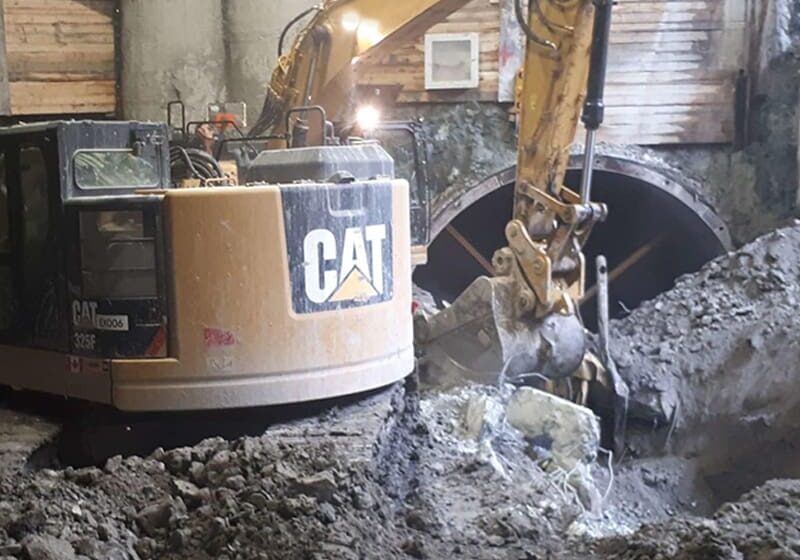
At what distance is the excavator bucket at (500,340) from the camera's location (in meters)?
6.55

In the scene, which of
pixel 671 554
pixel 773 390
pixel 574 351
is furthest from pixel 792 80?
pixel 671 554

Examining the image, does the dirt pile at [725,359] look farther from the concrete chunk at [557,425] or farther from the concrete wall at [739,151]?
the concrete wall at [739,151]

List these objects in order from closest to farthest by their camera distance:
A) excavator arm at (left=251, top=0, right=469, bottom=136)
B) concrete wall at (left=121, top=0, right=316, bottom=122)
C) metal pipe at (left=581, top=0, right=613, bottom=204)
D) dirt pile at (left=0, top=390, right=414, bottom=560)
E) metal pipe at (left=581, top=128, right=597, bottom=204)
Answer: dirt pile at (left=0, top=390, right=414, bottom=560) → metal pipe at (left=581, top=0, right=613, bottom=204) → metal pipe at (left=581, top=128, right=597, bottom=204) → excavator arm at (left=251, top=0, right=469, bottom=136) → concrete wall at (left=121, top=0, right=316, bottom=122)

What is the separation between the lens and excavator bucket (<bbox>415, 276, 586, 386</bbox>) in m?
6.55

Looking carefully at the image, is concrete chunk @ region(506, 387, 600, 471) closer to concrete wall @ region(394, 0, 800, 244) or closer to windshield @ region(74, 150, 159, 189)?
windshield @ region(74, 150, 159, 189)

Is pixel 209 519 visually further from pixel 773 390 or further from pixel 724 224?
pixel 724 224

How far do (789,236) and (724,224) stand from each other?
141 centimetres

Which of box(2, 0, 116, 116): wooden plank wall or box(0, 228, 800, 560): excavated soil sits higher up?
box(2, 0, 116, 116): wooden plank wall

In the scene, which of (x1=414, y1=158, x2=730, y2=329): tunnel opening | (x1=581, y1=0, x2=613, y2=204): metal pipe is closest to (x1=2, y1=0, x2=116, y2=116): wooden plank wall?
(x1=414, y1=158, x2=730, y2=329): tunnel opening

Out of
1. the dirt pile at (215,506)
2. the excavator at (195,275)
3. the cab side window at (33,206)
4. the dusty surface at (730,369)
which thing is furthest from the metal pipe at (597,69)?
the cab side window at (33,206)

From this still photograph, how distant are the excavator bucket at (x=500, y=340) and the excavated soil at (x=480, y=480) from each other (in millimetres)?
177

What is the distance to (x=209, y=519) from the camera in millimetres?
3406

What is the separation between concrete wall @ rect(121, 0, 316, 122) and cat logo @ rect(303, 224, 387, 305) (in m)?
5.84

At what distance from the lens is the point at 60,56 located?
33.4ft
